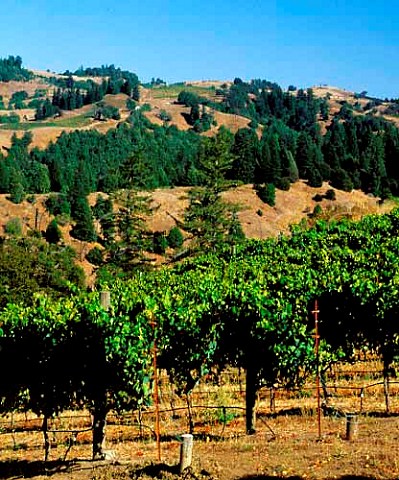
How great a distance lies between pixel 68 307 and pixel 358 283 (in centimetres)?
768

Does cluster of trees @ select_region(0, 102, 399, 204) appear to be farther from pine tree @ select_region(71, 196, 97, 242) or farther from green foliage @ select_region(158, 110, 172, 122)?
green foliage @ select_region(158, 110, 172, 122)

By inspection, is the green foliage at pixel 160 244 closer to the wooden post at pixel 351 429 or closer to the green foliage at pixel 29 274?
the green foliage at pixel 29 274

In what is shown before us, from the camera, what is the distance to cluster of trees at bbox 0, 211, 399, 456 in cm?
1404

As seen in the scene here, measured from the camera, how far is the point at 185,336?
16.0m

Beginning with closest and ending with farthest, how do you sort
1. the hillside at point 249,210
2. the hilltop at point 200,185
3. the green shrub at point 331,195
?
the hilltop at point 200,185 → the hillside at point 249,210 → the green shrub at point 331,195

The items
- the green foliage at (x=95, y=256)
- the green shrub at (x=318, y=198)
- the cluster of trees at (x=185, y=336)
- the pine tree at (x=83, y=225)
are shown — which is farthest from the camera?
the green shrub at (x=318, y=198)

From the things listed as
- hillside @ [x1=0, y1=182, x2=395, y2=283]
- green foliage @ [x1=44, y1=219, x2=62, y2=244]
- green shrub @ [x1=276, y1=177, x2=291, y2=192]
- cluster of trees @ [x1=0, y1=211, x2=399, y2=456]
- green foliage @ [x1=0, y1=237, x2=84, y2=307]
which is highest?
green shrub @ [x1=276, y1=177, x2=291, y2=192]

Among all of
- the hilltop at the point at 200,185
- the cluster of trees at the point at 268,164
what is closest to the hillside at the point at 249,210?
the hilltop at the point at 200,185

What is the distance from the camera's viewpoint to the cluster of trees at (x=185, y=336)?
1404 centimetres

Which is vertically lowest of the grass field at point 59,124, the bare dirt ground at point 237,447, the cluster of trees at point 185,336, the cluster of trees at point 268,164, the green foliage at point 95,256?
the bare dirt ground at point 237,447

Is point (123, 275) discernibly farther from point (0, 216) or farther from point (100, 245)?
point (0, 216)

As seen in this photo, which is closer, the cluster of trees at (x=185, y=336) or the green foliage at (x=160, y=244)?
the cluster of trees at (x=185, y=336)

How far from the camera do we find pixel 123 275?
54.1 meters

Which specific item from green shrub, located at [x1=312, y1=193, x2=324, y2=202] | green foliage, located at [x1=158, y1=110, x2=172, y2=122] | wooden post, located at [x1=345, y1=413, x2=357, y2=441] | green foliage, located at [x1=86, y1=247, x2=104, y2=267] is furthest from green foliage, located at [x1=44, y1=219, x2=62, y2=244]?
green foliage, located at [x1=158, y1=110, x2=172, y2=122]
